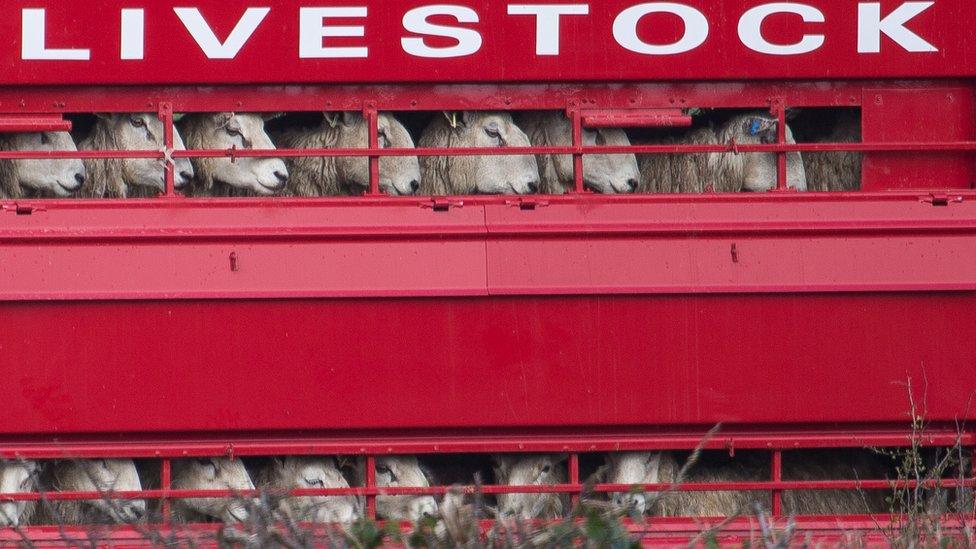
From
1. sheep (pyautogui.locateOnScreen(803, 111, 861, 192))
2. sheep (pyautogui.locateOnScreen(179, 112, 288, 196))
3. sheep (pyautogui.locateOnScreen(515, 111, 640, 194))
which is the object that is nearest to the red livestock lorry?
sheep (pyautogui.locateOnScreen(179, 112, 288, 196))

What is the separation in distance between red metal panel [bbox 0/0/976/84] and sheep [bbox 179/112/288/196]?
10.2 inches

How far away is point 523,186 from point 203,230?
161cm

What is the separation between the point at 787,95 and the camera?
6.26m

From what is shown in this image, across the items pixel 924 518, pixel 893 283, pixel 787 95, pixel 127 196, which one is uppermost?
pixel 787 95

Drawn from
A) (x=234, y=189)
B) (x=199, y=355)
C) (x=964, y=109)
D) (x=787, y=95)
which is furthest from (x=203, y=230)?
(x=964, y=109)

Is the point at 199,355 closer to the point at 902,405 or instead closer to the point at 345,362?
the point at 345,362

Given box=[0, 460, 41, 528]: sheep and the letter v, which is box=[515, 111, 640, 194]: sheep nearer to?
the letter v

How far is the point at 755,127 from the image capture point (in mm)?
6391

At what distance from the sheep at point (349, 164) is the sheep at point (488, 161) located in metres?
0.21

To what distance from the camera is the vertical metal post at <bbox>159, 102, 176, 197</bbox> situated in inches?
227

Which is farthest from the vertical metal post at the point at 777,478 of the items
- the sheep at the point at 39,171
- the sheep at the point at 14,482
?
the sheep at the point at 39,171

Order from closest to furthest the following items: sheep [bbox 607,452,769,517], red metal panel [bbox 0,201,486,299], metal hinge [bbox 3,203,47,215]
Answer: red metal panel [bbox 0,201,486,299] < metal hinge [bbox 3,203,47,215] < sheep [bbox 607,452,769,517]

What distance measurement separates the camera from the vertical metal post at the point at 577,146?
5.74 metres

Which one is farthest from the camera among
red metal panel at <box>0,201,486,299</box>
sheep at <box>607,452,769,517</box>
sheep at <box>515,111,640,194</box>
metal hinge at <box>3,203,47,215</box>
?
sheep at <box>515,111,640,194</box>
